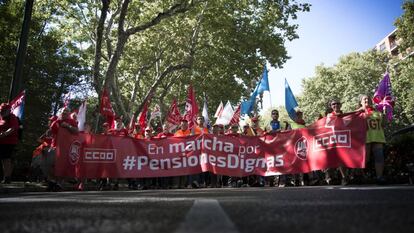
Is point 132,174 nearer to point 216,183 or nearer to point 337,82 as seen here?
point 216,183

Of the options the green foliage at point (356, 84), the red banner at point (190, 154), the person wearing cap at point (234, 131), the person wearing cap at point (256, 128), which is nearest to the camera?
the red banner at point (190, 154)

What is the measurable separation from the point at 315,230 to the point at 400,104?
4435 cm

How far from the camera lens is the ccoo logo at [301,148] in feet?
34.7

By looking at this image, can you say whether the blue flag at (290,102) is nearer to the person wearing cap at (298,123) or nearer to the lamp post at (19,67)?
the person wearing cap at (298,123)

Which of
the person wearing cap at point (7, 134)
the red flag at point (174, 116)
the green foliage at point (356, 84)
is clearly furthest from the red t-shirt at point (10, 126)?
the green foliage at point (356, 84)

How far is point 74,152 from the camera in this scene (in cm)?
1129

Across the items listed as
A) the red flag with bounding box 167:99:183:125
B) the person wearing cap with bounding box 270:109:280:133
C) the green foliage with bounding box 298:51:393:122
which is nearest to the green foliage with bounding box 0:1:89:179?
the red flag with bounding box 167:99:183:125

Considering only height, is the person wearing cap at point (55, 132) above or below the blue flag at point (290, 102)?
below

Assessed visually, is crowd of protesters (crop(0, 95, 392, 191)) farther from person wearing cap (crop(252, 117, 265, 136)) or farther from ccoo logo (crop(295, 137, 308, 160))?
ccoo logo (crop(295, 137, 308, 160))

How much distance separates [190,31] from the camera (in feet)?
85.4

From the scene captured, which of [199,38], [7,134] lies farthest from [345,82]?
[7,134]

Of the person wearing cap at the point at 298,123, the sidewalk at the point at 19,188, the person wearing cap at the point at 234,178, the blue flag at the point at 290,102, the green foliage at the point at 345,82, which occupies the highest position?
the green foliage at the point at 345,82

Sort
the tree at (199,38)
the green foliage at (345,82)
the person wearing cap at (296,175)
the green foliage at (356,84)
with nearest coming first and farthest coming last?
the person wearing cap at (296,175), the tree at (199,38), the green foliage at (356,84), the green foliage at (345,82)

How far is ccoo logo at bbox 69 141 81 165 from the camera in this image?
36.7ft
